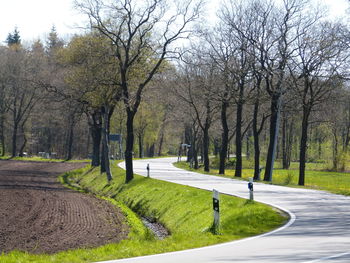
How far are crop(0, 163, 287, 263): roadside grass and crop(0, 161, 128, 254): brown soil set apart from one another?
2.88 ft

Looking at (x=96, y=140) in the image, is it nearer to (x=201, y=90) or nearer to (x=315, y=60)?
(x=201, y=90)

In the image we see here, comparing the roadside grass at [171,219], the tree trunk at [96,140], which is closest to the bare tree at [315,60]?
the roadside grass at [171,219]

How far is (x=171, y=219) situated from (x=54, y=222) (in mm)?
4531

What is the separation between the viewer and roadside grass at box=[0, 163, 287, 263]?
12055 millimetres

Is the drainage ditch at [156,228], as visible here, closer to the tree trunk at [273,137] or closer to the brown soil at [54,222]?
the brown soil at [54,222]

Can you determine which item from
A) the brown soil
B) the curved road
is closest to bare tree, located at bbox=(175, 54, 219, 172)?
the brown soil

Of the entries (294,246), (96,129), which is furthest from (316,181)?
(294,246)

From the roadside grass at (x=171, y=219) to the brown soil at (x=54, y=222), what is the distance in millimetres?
877

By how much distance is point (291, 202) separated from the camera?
65.5ft

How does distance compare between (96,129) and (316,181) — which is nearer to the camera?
(316,181)

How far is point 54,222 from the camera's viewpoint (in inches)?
776

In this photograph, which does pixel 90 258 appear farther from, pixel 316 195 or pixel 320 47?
pixel 320 47

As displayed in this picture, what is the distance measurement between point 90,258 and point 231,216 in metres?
6.41

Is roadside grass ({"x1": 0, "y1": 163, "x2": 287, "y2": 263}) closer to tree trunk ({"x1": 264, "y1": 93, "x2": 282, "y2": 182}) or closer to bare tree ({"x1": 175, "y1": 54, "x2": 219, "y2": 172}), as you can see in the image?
tree trunk ({"x1": 264, "y1": 93, "x2": 282, "y2": 182})
